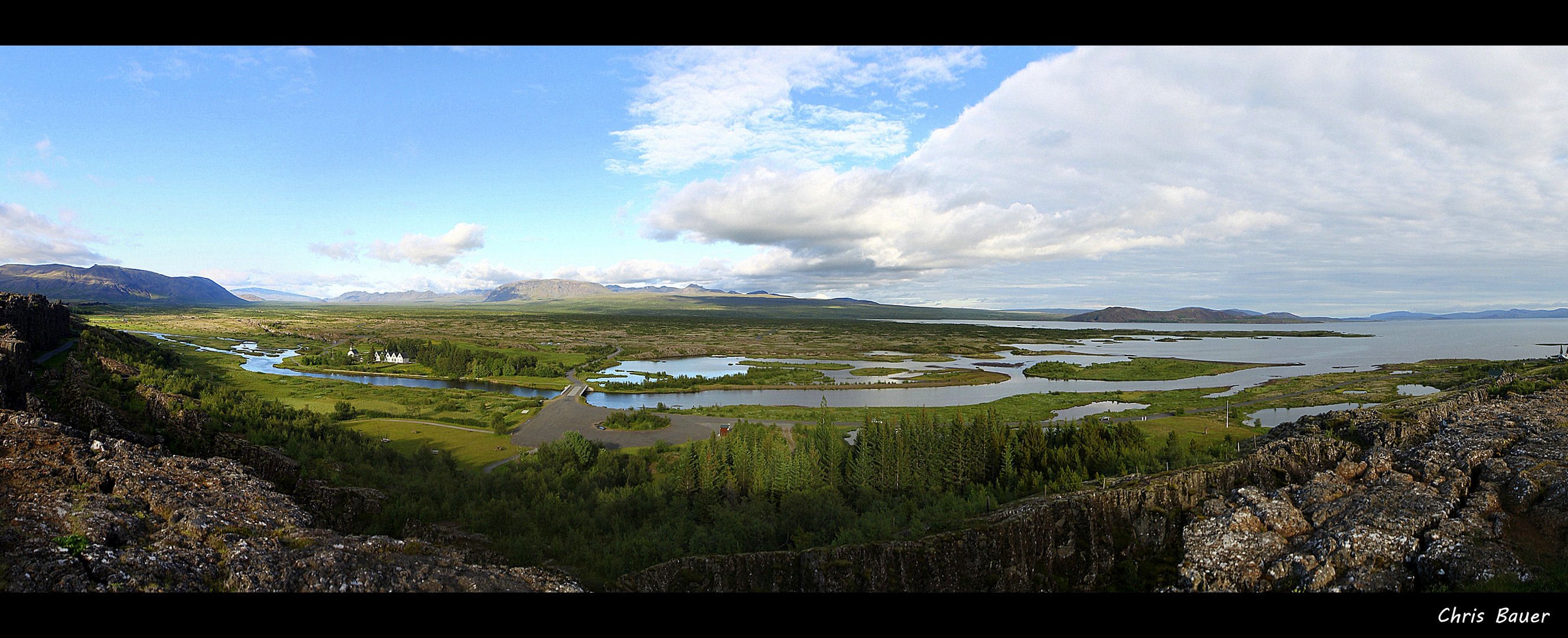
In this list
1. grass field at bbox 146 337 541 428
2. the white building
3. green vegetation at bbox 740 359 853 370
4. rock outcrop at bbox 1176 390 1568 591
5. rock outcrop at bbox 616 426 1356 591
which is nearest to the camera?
rock outcrop at bbox 1176 390 1568 591

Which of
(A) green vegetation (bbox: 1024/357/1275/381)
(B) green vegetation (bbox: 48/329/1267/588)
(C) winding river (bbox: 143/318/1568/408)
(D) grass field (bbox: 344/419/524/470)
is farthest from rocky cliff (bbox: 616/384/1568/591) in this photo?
(A) green vegetation (bbox: 1024/357/1275/381)

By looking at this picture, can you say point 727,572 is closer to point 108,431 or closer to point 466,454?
point 108,431

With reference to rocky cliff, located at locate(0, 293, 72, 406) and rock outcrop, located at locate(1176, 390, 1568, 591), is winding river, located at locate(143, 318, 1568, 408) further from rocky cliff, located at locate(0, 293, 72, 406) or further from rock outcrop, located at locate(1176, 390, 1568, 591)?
rocky cliff, located at locate(0, 293, 72, 406)

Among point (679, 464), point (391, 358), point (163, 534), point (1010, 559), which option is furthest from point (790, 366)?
point (163, 534)

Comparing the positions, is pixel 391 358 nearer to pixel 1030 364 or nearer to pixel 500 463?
pixel 500 463

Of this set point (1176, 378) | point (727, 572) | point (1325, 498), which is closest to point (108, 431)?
point (727, 572)

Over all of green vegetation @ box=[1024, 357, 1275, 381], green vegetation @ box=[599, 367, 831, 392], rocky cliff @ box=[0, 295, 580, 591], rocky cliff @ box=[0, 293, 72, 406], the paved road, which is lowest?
green vegetation @ box=[599, 367, 831, 392]
